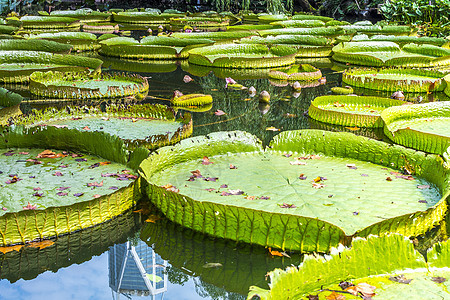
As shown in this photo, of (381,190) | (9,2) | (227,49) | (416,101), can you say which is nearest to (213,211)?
(381,190)

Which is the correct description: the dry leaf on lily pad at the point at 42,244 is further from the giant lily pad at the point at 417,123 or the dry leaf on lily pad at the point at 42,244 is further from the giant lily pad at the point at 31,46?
the giant lily pad at the point at 31,46

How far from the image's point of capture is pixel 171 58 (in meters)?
9.63

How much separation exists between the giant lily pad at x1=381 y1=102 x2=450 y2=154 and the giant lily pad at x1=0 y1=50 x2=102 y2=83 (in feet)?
13.3

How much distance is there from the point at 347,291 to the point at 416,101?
4.72m

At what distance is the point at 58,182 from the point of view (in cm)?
314

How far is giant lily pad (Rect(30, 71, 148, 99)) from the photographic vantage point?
5.84 meters

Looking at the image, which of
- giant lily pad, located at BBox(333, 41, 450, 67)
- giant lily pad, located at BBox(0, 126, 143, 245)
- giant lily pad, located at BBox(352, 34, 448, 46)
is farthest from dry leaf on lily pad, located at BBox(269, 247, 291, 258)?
giant lily pad, located at BBox(352, 34, 448, 46)

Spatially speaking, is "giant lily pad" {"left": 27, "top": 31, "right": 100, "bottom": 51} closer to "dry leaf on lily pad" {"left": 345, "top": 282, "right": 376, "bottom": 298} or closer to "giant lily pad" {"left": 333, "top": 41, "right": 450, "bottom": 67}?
"giant lily pad" {"left": 333, "top": 41, "right": 450, "bottom": 67}

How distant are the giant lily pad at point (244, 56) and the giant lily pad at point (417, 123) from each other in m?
4.01

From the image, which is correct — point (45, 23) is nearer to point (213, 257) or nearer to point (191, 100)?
point (191, 100)

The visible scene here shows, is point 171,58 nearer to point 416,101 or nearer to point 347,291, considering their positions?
point 416,101

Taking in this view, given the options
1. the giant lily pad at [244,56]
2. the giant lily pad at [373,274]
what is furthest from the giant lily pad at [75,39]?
the giant lily pad at [373,274]

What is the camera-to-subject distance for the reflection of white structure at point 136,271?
233 centimetres

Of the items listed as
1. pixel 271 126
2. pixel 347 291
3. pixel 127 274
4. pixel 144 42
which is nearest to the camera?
pixel 347 291
